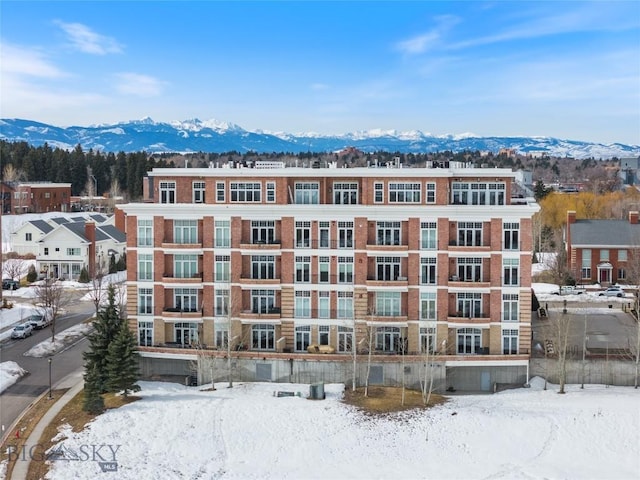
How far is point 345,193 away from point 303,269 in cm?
446

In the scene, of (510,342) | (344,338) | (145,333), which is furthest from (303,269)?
(510,342)

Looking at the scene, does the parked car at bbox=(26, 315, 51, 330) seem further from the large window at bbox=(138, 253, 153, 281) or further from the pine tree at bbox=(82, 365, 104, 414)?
the pine tree at bbox=(82, 365, 104, 414)

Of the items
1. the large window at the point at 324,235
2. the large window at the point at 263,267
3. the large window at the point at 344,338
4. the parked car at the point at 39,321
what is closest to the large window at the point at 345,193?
the large window at the point at 324,235

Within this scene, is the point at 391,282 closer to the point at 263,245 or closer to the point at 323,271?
the point at 323,271

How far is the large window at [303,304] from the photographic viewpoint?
32.5m

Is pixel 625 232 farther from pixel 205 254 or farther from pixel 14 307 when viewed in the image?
pixel 14 307

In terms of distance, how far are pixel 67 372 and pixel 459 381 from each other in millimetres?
19931

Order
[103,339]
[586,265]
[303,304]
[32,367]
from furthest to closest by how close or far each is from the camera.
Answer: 1. [586,265]
2. [32,367]
3. [303,304]
4. [103,339]

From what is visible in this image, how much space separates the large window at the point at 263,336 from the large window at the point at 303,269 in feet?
9.45

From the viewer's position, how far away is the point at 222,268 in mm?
32938

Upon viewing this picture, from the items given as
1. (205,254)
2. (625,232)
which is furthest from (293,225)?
(625,232)

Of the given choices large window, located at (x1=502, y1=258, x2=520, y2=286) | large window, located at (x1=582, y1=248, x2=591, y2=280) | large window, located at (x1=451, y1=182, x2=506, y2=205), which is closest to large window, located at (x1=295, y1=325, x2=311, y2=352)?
large window, located at (x1=451, y1=182, x2=506, y2=205)

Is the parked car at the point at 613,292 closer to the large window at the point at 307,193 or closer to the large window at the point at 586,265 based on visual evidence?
the large window at the point at 586,265

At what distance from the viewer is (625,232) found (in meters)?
56.2
